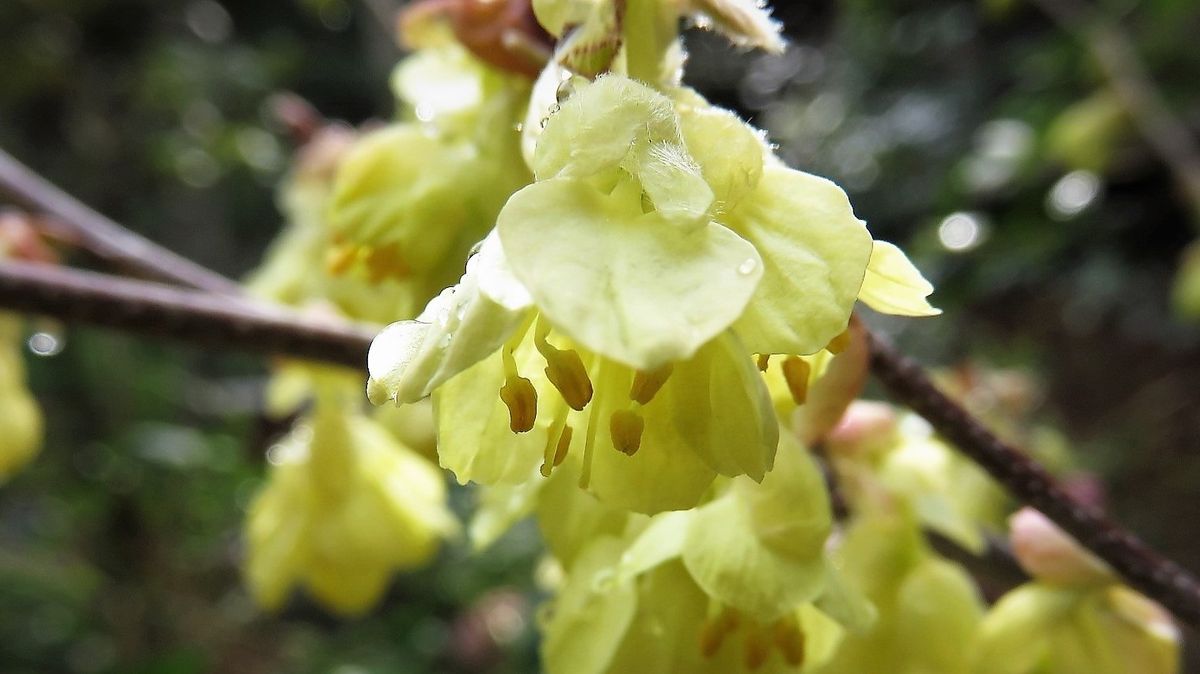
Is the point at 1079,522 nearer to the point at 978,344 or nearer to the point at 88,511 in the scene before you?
the point at 88,511

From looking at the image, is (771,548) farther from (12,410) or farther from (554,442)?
(12,410)

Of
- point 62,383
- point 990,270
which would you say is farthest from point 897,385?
point 62,383

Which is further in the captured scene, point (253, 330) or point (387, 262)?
point (253, 330)

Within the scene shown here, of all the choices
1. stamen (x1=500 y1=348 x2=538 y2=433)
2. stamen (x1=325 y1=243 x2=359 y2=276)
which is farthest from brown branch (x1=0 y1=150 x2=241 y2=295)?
stamen (x1=500 y1=348 x2=538 y2=433)

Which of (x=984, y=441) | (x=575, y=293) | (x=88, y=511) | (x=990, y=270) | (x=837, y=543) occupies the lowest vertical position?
(x=88, y=511)

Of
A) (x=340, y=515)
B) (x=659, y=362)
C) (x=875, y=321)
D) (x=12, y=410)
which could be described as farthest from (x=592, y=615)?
(x=875, y=321)

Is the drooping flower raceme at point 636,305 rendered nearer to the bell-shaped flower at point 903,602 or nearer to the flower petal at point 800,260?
the flower petal at point 800,260

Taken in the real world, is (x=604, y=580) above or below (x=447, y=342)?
below
